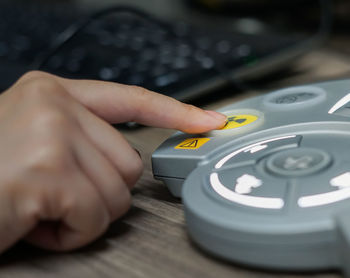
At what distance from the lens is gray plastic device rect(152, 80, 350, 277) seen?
0.24 m

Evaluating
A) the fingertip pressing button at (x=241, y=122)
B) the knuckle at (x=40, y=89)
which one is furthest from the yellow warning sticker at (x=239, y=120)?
the knuckle at (x=40, y=89)

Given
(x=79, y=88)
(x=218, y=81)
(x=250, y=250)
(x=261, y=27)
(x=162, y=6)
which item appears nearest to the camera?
(x=250, y=250)

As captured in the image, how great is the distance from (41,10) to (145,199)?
2.64 feet

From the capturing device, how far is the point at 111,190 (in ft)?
0.99

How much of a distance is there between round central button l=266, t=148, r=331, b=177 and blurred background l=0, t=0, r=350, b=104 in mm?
232

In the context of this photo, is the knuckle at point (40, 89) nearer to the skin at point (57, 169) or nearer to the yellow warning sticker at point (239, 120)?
the skin at point (57, 169)

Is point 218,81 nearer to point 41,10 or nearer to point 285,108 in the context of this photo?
point 285,108

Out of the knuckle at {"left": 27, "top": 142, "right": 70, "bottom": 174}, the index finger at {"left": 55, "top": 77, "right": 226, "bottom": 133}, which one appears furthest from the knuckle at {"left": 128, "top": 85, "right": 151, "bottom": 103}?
the knuckle at {"left": 27, "top": 142, "right": 70, "bottom": 174}

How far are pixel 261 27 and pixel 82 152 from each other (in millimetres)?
777

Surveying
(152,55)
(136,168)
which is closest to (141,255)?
(136,168)

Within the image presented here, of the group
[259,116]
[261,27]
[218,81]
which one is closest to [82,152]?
[259,116]

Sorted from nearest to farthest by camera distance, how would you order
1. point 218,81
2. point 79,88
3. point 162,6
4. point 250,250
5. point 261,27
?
point 250,250
point 79,88
point 218,81
point 261,27
point 162,6

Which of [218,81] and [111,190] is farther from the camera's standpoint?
[218,81]

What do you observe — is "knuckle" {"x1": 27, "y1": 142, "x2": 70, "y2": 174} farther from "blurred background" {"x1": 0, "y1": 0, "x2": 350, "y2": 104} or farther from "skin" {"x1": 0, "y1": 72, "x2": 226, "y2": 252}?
"blurred background" {"x1": 0, "y1": 0, "x2": 350, "y2": 104}
